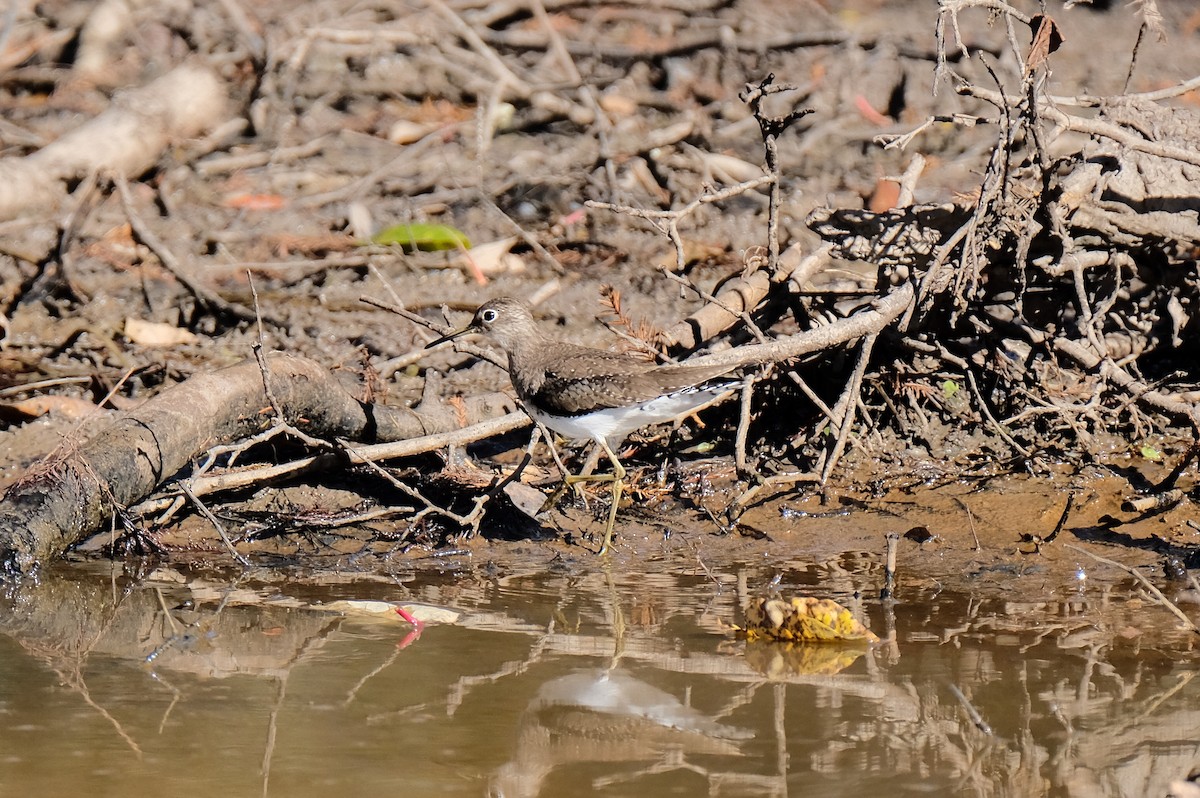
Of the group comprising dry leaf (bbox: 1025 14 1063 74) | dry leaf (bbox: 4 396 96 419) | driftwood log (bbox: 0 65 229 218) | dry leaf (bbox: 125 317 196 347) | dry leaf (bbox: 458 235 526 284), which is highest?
dry leaf (bbox: 1025 14 1063 74)

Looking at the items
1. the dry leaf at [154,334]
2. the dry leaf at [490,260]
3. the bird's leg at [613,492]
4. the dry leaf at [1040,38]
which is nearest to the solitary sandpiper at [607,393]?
the bird's leg at [613,492]

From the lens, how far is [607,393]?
558cm

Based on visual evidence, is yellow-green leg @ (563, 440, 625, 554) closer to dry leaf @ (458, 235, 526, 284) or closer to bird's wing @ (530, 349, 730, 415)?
bird's wing @ (530, 349, 730, 415)

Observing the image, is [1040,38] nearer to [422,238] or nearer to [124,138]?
[422,238]

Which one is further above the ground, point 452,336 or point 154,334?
point 452,336

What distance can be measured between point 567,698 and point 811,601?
0.92 metres

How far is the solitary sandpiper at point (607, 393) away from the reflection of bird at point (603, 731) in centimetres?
188

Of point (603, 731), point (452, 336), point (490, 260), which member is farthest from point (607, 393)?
point (490, 260)

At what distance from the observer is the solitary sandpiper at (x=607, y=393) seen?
5457 millimetres

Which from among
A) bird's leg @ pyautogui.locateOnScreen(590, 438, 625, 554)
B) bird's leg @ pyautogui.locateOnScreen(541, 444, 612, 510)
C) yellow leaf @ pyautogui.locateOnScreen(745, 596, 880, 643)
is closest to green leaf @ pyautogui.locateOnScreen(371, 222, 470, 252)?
bird's leg @ pyautogui.locateOnScreen(541, 444, 612, 510)

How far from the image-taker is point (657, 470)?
6.32 meters

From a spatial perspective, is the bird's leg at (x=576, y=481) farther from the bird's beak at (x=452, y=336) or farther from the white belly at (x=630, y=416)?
the bird's beak at (x=452, y=336)

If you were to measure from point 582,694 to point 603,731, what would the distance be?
0.28 m

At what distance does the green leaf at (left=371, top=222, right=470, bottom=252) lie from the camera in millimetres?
8383
